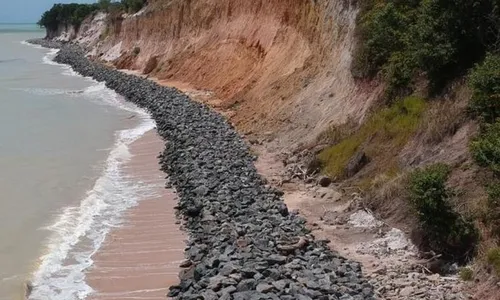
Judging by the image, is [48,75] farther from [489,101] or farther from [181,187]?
[489,101]

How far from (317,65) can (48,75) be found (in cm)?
3804

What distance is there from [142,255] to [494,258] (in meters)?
6.14

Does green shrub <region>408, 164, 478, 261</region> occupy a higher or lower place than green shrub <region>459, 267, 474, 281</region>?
higher

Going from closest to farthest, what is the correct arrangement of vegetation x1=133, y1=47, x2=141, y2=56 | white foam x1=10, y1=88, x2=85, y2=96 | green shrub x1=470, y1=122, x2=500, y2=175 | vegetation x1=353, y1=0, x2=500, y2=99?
1. green shrub x1=470, y1=122, x2=500, y2=175
2. vegetation x1=353, y1=0, x2=500, y2=99
3. white foam x1=10, y1=88, x2=85, y2=96
4. vegetation x1=133, y1=47, x2=141, y2=56

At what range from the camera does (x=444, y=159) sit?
11.4 metres

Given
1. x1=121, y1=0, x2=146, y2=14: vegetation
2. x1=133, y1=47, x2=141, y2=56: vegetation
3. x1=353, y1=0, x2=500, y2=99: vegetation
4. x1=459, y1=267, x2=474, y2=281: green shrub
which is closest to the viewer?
x1=459, y1=267, x2=474, y2=281: green shrub

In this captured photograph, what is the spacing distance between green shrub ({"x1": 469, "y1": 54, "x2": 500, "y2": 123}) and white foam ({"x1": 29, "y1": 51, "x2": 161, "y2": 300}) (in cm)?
731

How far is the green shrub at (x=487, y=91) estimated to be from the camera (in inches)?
427

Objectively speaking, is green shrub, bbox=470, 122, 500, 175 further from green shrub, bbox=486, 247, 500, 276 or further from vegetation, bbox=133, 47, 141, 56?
vegetation, bbox=133, 47, 141, 56

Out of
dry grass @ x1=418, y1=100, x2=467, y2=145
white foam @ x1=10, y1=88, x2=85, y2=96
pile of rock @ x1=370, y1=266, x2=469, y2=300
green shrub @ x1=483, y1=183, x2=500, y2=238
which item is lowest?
white foam @ x1=10, y1=88, x2=85, y2=96

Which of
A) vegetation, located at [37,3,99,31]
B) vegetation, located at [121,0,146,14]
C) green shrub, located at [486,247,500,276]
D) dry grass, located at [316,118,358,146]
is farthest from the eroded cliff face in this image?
vegetation, located at [37,3,99,31]

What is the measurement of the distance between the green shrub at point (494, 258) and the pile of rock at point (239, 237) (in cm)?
164

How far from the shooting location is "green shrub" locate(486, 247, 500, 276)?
827cm

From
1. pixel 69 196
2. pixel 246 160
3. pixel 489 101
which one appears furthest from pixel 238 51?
pixel 489 101
